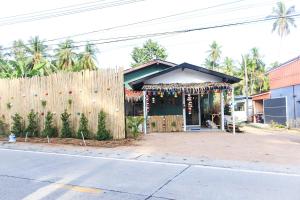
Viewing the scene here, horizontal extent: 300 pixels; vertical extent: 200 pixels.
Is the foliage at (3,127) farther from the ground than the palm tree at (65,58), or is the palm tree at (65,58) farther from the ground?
the palm tree at (65,58)

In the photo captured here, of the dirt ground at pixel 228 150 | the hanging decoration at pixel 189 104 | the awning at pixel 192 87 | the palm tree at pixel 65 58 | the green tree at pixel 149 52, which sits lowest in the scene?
the dirt ground at pixel 228 150

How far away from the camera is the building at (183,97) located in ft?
58.6

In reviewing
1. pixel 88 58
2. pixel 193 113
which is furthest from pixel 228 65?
pixel 193 113

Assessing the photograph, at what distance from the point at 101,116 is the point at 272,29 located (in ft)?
154

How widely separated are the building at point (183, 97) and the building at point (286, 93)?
241 inches

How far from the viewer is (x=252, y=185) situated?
245 inches

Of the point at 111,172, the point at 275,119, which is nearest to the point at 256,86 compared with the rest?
the point at 275,119

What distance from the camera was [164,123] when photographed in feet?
59.7

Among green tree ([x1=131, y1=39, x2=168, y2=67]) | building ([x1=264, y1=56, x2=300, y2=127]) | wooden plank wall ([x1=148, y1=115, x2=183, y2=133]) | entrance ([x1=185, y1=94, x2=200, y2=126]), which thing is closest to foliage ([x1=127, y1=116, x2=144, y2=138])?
wooden plank wall ([x1=148, y1=115, x2=183, y2=133])

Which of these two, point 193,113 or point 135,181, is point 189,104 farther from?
point 135,181

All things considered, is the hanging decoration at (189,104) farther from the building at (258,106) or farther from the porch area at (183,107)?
the building at (258,106)

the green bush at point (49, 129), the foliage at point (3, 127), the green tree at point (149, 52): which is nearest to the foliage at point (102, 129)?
the green bush at point (49, 129)

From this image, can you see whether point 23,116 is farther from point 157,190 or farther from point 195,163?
point 157,190

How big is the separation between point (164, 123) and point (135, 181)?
11.7m
